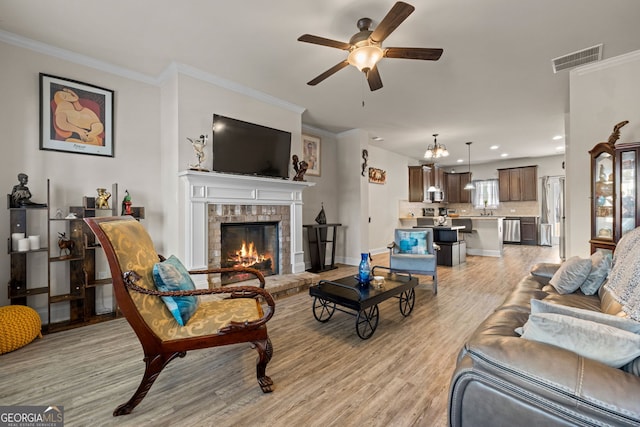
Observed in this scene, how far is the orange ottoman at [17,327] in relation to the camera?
2.20 metres

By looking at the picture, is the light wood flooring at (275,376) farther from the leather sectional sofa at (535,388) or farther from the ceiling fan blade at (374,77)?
the ceiling fan blade at (374,77)

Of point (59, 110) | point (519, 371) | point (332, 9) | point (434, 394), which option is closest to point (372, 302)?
point (434, 394)

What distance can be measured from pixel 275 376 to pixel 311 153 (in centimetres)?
426

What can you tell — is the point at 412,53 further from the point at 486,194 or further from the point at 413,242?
the point at 486,194

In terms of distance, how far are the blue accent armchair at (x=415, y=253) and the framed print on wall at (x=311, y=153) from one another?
2134mm

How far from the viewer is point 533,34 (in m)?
2.64

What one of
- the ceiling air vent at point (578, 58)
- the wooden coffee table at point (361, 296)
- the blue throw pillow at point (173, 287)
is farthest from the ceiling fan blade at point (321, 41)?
the ceiling air vent at point (578, 58)

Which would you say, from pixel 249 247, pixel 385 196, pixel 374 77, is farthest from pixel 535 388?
pixel 385 196

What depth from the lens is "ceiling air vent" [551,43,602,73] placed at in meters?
2.90

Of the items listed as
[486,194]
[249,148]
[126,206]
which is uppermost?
[249,148]

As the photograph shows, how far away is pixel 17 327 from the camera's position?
89.2 inches

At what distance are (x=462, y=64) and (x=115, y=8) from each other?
348cm

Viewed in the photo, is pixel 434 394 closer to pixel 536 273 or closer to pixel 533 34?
pixel 536 273

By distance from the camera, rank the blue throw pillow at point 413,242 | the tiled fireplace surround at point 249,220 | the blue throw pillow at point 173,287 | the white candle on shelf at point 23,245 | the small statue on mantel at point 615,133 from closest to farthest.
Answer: the blue throw pillow at point 173,287
the white candle on shelf at point 23,245
the small statue on mantel at point 615,133
the tiled fireplace surround at point 249,220
the blue throw pillow at point 413,242
